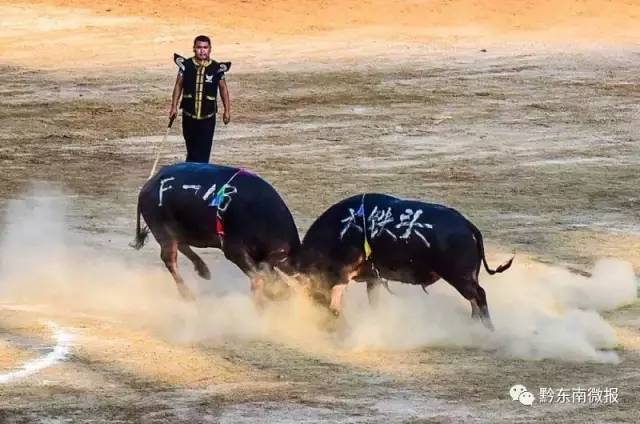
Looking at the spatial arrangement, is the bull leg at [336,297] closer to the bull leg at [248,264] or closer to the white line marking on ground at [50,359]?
the bull leg at [248,264]

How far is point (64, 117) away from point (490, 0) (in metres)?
11.6

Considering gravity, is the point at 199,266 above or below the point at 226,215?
below

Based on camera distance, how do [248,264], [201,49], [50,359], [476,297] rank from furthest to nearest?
[201,49] < [248,264] < [476,297] < [50,359]

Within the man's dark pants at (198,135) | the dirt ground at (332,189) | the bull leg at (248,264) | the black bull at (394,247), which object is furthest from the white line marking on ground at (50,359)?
the man's dark pants at (198,135)

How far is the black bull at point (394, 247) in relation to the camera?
34.4 ft

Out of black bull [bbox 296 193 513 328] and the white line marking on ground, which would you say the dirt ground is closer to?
the white line marking on ground

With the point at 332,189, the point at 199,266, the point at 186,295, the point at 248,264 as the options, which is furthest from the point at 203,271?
the point at 332,189

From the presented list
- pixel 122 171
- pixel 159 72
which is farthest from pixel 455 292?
pixel 159 72

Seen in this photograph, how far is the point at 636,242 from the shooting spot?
1445 cm

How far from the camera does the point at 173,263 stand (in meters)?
11.9

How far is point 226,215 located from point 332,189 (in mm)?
5808

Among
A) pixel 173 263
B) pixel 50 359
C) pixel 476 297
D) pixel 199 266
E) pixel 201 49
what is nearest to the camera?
pixel 50 359

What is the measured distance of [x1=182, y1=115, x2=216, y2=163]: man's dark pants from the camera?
14133mm

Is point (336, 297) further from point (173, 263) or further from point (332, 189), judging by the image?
point (332, 189)
